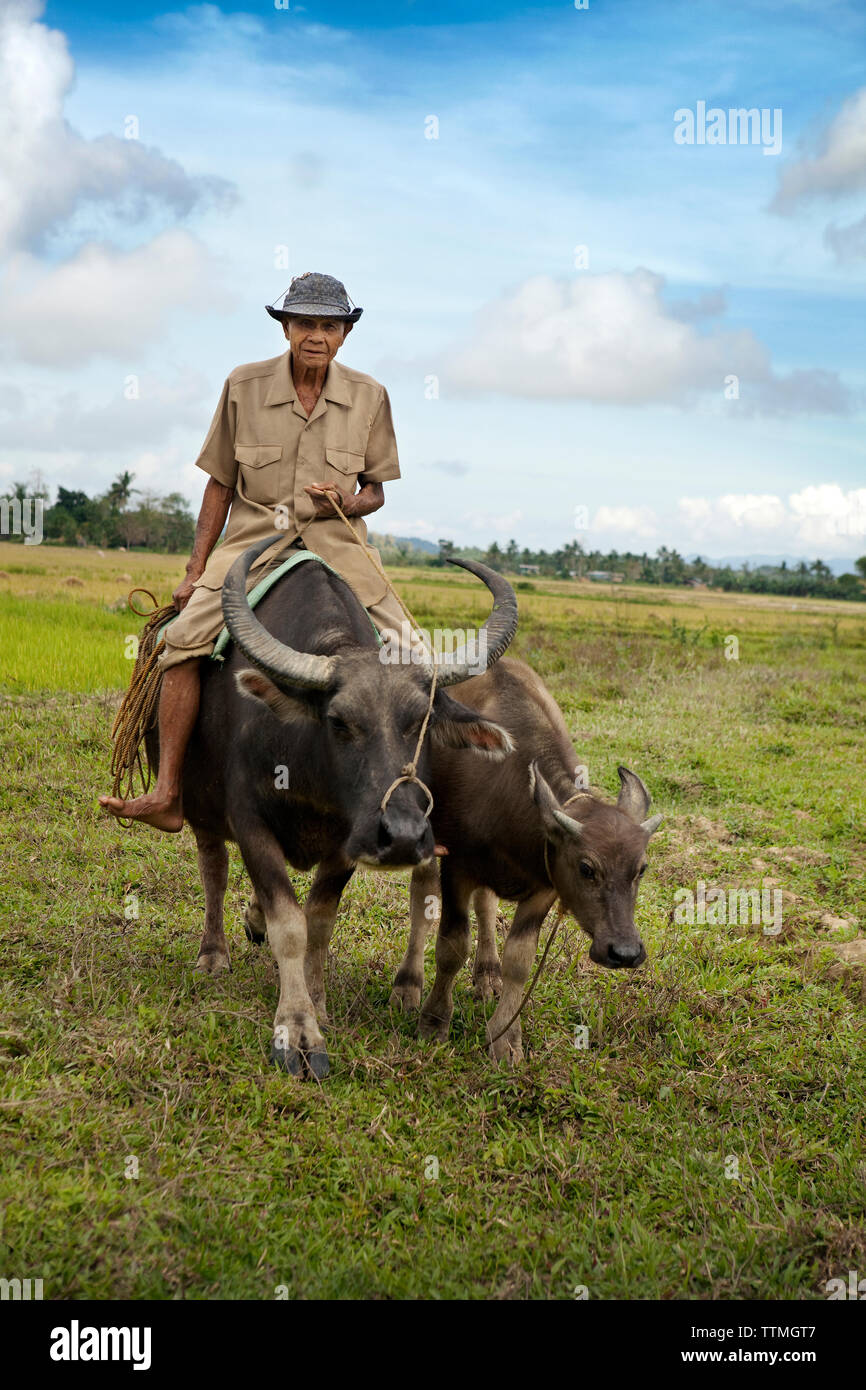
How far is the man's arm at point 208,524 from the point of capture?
4.53m

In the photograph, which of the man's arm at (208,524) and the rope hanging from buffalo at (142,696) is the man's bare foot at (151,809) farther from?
the man's arm at (208,524)

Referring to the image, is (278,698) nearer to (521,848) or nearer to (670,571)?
(521,848)

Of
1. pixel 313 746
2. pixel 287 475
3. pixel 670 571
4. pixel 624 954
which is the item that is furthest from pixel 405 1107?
pixel 670 571

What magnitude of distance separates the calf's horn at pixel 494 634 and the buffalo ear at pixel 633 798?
28.7 inches

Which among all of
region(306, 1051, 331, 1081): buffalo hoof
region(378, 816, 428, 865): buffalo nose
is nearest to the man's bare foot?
region(306, 1051, 331, 1081): buffalo hoof

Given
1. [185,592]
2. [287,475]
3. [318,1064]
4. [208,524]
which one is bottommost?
[318,1064]

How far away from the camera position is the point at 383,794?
10.4ft

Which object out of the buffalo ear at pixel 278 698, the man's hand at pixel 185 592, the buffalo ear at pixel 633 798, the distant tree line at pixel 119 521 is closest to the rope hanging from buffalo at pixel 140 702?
the man's hand at pixel 185 592

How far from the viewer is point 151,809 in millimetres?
4027

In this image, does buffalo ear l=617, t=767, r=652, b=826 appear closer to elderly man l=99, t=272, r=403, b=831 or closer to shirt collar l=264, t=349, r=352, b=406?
elderly man l=99, t=272, r=403, b=831

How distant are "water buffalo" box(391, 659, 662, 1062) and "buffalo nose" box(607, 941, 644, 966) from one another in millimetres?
13

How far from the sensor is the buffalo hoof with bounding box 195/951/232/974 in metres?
4.37

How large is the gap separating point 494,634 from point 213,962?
1.91m
